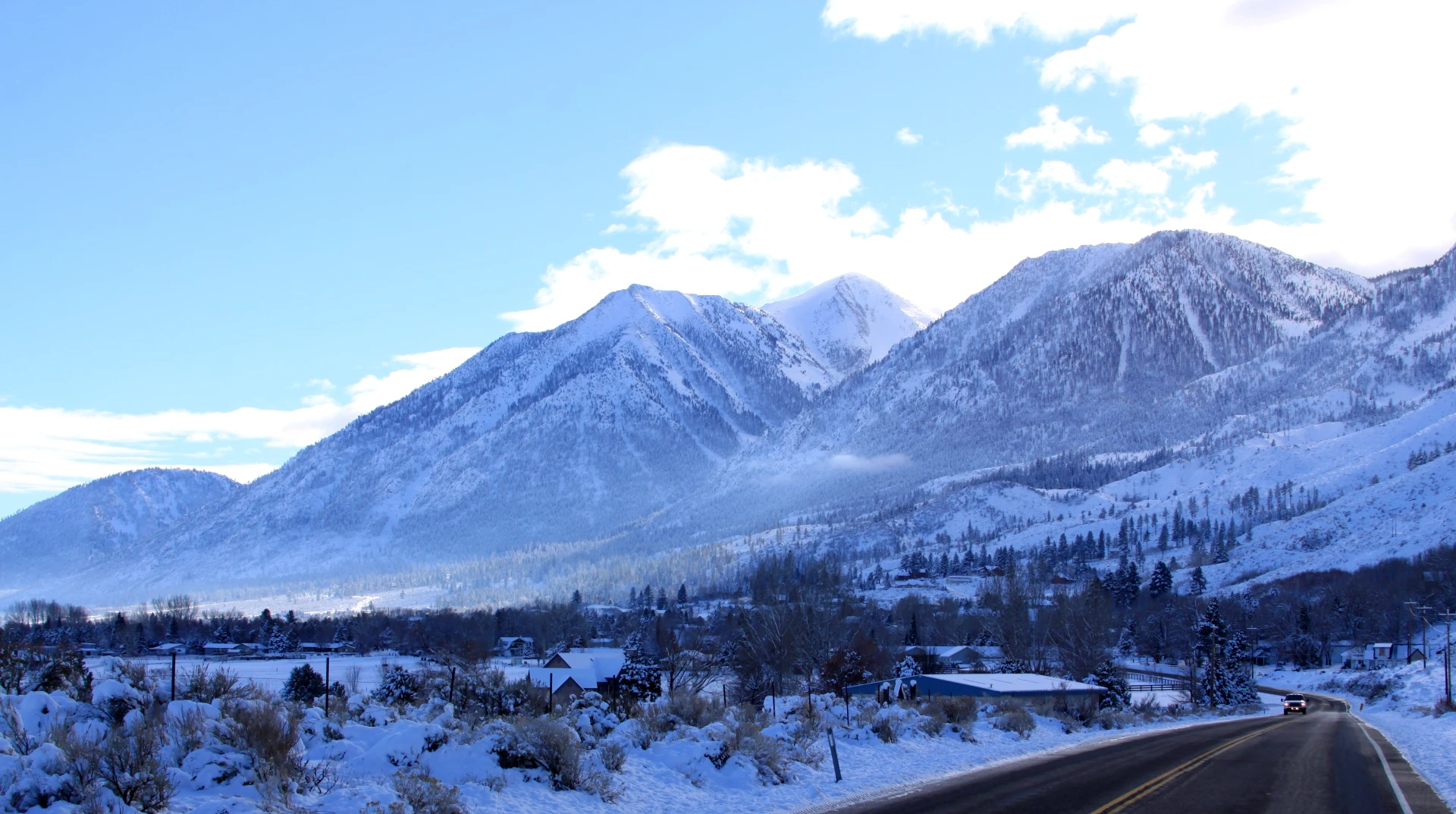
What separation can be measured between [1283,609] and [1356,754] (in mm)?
107454

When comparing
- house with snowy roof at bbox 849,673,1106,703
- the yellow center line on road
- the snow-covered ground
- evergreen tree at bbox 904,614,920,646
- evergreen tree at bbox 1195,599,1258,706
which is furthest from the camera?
evergreen tree at bbox 904,614,920,646

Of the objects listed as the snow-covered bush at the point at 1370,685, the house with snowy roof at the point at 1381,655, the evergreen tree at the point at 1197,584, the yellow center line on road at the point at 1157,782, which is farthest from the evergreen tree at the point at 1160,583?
the yellow center line on road at the point at 1157,782

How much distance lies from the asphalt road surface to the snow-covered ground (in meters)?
0.66

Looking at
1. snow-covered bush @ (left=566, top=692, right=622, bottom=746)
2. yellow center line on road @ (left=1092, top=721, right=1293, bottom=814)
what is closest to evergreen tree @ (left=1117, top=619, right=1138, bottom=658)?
yellow center line on road @ (left=1092, top=721, right=1293, bottom=814)

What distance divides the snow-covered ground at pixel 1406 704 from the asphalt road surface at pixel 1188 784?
26.2 inches

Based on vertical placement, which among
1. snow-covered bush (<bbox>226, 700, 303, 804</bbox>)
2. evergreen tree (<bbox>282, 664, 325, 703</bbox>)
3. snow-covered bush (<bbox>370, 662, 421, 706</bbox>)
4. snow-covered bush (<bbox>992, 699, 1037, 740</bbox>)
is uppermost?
snow-covered bush (<bbox>226, 700, 303, 804</bbox>)

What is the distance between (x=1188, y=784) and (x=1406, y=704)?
162 feet

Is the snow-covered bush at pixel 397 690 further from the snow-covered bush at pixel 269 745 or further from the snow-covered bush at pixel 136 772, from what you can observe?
the snow-covered bush at pixel 136 772

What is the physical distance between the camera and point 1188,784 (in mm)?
19297

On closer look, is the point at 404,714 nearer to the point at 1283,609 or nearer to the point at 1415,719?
the point at 1415,719

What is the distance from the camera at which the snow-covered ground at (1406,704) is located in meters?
24.8

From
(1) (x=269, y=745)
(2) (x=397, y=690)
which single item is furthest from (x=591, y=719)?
(2) (x=397, y=690)

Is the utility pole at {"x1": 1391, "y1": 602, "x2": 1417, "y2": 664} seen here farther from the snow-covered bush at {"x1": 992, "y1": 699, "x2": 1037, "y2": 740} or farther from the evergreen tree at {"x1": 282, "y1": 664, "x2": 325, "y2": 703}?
the evergreen tree at {"x1": 282, "y1": 664, "x2": 325, "y2": 703}

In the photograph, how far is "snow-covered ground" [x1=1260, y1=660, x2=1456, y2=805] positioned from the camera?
81.3 ft
